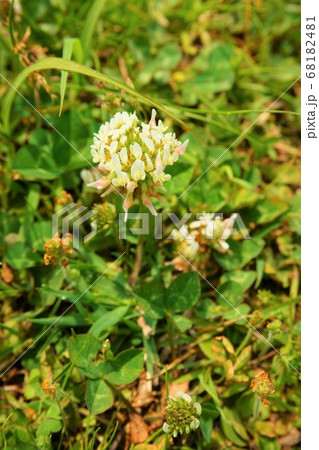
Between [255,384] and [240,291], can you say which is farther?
[240,291]

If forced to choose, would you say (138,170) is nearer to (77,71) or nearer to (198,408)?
(77,71)

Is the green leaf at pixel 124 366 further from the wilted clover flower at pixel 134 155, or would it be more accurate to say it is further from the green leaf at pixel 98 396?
the wilted clover flower at pixel 134 155

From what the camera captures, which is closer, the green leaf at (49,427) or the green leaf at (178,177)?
the green leaf at (49,427)

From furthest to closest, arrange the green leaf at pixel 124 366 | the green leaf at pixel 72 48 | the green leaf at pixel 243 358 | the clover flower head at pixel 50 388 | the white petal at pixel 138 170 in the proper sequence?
1. the green leaf at pixel 72 48
2. the green leaf at pixel 243 358
3. the green leaf at pixel 124 366
4. the clover flower head at pixel 50 388
5. the white petal at pixel 138 170

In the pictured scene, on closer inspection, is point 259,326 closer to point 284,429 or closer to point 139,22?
point 284,429

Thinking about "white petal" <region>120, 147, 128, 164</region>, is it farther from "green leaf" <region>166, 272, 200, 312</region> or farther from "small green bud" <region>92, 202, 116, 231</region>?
"green leaf" <region>166, 272, 200, 312</region>

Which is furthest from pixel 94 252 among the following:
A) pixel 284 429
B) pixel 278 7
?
pixel 278 7

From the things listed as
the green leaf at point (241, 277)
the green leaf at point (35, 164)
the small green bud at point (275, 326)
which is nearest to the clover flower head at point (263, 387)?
the small green bud at point (275, 326)
